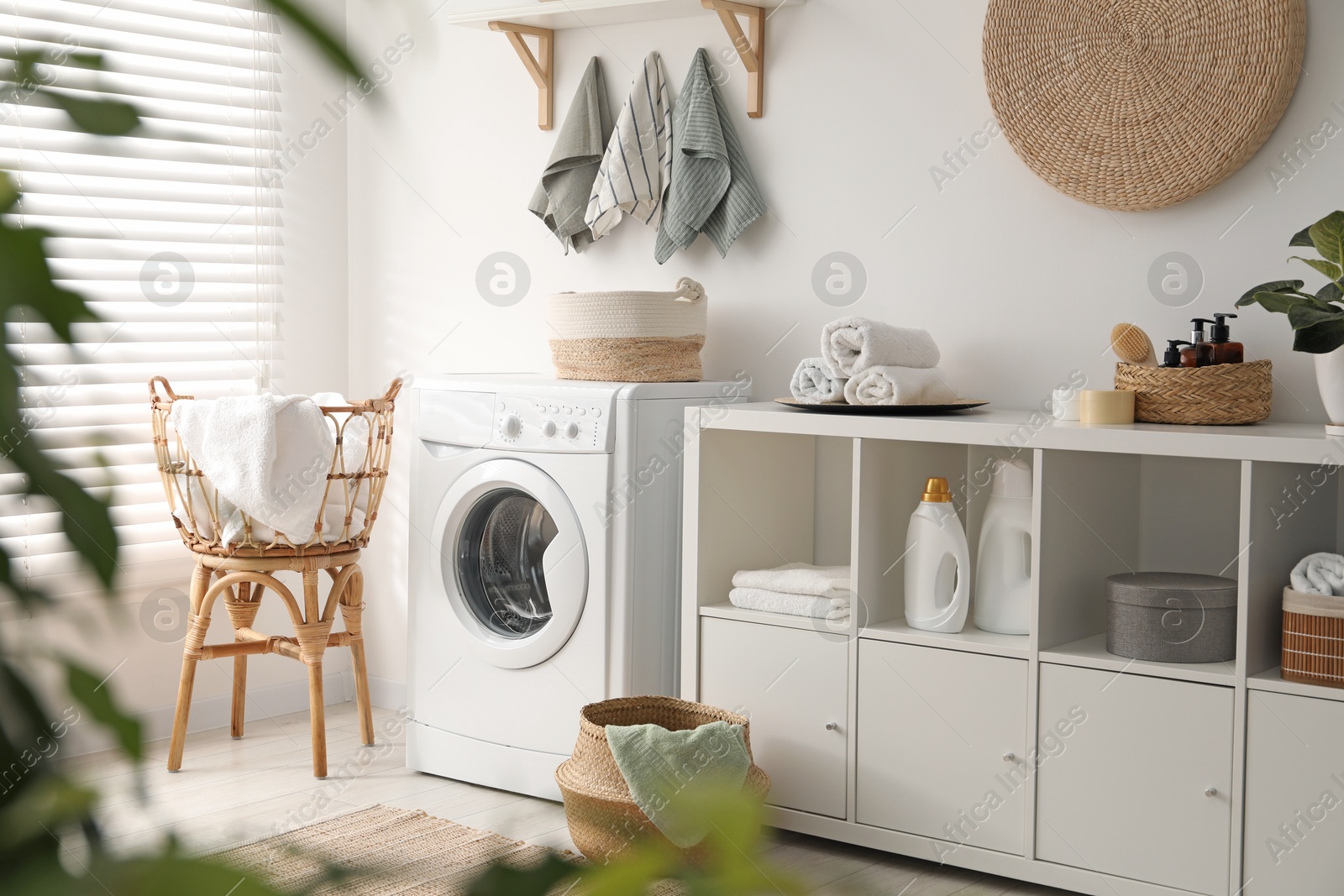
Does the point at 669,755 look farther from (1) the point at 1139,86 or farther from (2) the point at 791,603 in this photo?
(1) the point at 1139,86

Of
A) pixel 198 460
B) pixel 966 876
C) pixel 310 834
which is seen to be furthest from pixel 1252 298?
pixel 198 460

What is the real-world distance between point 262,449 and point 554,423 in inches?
24.7

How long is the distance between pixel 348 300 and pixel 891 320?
5.50 ft

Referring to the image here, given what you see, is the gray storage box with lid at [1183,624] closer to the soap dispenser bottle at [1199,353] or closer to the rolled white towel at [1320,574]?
the rolled white towel at [1320,574]

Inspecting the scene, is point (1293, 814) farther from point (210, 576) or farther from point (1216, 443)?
point (210, 576)

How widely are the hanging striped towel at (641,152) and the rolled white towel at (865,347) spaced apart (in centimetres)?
73

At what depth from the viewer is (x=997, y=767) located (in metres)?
2.22

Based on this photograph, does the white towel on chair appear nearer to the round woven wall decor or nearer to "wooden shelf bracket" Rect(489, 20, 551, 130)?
"wooden shelf bracket" Rect(489, 20, 551, 130)

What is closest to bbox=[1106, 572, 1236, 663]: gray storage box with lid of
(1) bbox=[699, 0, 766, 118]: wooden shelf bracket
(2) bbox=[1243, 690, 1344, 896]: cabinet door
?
(2) bbox=[1243, 690, 1344, 896]: cabinet door

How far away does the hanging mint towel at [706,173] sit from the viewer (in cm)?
283

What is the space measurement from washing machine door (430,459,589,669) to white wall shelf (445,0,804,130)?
39.6 inches

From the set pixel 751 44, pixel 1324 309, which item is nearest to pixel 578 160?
pixel 751 44

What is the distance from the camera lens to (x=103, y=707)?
130 mm

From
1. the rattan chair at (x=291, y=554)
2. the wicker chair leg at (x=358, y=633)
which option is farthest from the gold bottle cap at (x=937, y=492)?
the wicker chair leg at (x=358, y=633)
